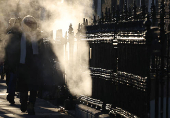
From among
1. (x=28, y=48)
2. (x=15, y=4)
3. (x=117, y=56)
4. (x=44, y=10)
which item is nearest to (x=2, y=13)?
(x=15, y=4)

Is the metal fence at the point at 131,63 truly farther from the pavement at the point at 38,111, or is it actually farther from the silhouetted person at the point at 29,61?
the silhouetted person at the point at 29,61

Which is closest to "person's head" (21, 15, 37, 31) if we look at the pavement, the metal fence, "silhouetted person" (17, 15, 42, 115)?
"silhouetted person" (17, 15, 42, 115)

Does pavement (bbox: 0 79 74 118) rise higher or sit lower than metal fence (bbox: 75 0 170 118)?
lower

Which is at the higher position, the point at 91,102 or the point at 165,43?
the point at 165,43

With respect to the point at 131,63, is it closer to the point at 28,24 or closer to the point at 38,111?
the point at 28,24

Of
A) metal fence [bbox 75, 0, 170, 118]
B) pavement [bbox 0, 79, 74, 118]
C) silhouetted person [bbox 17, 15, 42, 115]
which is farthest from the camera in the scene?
silhouetted person [bbox 17, 15, 42, 115]

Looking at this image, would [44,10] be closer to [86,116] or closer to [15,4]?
[15,4]

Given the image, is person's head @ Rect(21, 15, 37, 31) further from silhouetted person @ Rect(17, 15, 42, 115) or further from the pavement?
the pavement

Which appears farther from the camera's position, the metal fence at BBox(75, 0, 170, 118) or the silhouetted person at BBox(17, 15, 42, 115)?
the silhouetted person at BBox(17, 15, 42, 115)

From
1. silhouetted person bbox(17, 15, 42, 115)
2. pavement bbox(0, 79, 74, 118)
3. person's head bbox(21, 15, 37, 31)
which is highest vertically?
person's head bbox(21, 15, 37, 31)

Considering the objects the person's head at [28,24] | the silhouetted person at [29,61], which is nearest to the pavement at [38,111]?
the silhouetted person at [29,61]

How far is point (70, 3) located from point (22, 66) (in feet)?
40.8

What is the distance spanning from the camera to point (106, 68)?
8.63m

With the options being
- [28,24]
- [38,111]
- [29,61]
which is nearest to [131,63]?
[29,61]
